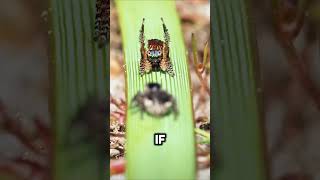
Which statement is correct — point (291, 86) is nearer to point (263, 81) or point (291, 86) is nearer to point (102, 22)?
point (263, 81)

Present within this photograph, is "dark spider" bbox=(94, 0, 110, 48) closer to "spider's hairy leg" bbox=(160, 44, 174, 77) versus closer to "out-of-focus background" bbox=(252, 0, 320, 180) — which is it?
"spider's hairy leg" bbox=(160, 44, 174, 77)

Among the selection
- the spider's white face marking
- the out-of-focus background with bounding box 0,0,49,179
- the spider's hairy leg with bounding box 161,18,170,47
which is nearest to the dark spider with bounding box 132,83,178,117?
the spider's white face marking

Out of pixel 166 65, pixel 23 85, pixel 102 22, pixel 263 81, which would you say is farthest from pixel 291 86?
pixel 23 85

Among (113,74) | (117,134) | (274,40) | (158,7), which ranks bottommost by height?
(117,134)

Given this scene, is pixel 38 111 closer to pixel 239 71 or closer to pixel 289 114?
pixel 239 71

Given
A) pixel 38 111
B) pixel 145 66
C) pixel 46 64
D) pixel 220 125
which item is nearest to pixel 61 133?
pixel 38 111

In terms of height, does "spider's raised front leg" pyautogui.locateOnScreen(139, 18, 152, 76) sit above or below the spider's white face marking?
above
